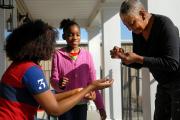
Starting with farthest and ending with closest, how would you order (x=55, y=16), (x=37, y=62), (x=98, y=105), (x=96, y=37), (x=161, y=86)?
(x=96, y=37) < (x=55, y=16) < (x=98, y=105) < (x=161, y=86) < (x=37, y=62)

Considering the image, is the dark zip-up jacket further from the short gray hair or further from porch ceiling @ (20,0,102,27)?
porch ceiling @ (20,0,102,27)

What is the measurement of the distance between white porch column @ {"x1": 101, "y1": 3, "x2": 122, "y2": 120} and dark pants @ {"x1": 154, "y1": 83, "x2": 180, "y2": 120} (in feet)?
21.1

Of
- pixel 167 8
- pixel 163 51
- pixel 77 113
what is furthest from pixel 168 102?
pixel 167 8

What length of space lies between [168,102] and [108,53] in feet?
22.3

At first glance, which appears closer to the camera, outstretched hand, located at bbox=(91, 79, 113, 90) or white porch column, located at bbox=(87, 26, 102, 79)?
outstretched hand, located at bbox=(91, 79, 113, 90)

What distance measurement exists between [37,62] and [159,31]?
912 millimetres

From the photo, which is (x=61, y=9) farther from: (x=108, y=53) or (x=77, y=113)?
(x=77, y=113)

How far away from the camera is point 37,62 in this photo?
2744 mm

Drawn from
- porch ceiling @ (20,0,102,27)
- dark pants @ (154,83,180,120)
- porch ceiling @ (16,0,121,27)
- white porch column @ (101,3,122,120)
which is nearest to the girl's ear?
dark pants @ (154,83,180,120)

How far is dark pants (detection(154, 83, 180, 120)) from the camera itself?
10.4 ft

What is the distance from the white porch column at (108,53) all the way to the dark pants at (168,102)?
643 centimetres

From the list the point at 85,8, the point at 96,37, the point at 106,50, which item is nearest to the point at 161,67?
the point at 106,50

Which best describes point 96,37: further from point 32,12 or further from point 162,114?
point 162,114

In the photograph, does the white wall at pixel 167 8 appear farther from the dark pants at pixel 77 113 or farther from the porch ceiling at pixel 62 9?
the porch ceiling at pixel 62 9
